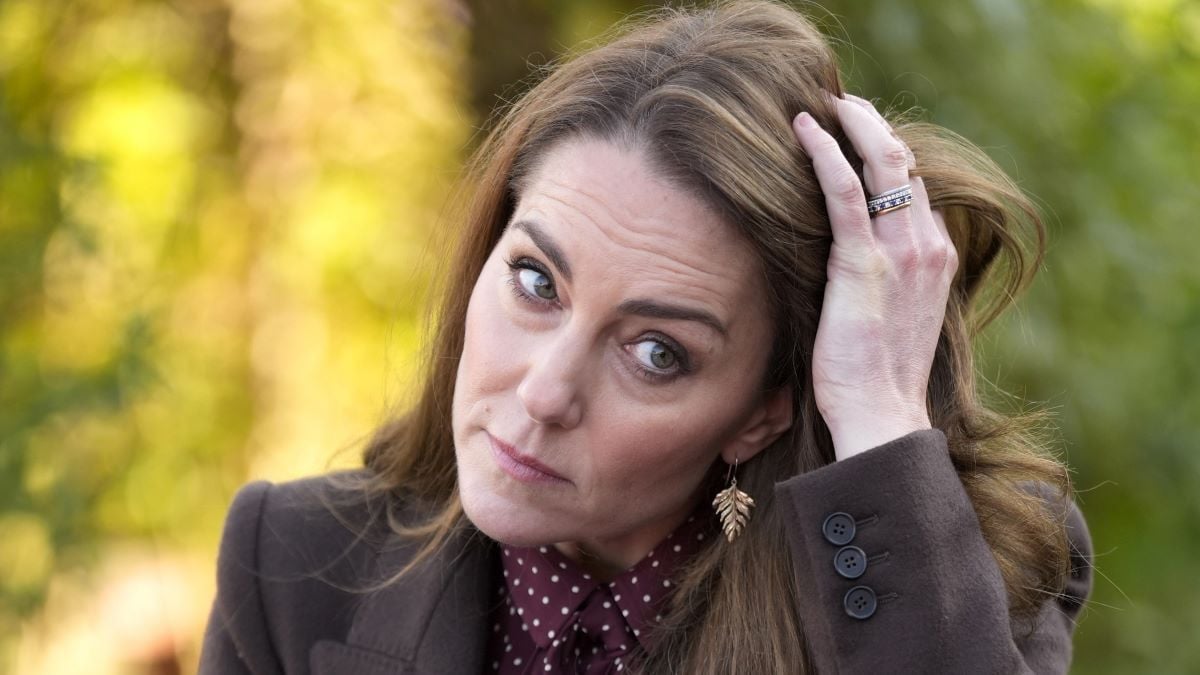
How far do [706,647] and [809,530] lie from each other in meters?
0.30

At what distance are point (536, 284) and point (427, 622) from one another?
0.71 m

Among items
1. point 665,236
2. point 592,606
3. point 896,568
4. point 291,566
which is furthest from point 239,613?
point 896,568

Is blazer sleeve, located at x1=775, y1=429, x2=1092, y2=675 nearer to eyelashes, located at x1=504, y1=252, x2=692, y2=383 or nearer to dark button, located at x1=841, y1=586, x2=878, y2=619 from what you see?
dark button, located at x1=841, y1=586, x2=878, y2=619

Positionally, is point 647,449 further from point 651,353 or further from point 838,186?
point 838,186

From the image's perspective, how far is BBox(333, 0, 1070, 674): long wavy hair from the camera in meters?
2.10

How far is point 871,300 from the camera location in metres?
2.15

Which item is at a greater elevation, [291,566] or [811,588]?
[291,566]

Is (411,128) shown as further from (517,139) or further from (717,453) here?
(717,453)

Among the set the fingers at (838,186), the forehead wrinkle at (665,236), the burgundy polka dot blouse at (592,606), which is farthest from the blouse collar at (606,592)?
the fingers at (838,186)

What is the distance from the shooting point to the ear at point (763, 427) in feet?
7.47

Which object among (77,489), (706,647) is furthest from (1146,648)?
(77,489)

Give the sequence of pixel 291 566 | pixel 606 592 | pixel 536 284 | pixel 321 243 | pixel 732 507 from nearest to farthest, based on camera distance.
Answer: pixel 536 284
pixel 732 507
pixel 606 592
pixel 291 566
pixel 321 243

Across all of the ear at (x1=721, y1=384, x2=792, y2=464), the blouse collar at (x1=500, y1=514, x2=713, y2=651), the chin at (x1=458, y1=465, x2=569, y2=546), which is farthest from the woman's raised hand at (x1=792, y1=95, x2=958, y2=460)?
the chin at (x1=458, y1=465, x2=569, y2=546)

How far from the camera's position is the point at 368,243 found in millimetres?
4168
